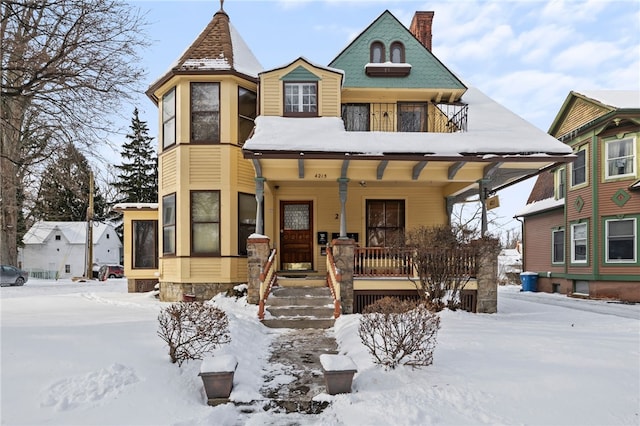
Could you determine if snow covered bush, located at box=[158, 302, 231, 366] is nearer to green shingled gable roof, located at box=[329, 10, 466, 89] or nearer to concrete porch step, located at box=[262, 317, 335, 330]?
concrete porch step, located at box=[262, 317, 335, 330]

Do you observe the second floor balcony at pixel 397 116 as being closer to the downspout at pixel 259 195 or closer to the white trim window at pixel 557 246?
the downspout at pixel 259 195

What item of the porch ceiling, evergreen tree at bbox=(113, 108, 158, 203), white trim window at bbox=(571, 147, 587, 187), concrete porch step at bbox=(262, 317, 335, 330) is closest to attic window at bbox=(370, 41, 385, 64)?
the porch ceiling

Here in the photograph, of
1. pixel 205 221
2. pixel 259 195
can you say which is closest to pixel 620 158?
pixel 259 195

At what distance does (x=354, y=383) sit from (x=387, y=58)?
11.2m

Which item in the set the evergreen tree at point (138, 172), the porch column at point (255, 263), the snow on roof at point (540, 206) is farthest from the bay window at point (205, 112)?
the evergreen tree at point (138, 172)

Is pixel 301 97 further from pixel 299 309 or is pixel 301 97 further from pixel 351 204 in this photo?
pixel 299 309

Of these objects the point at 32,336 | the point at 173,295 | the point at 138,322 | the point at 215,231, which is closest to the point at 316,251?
the point at 215,231

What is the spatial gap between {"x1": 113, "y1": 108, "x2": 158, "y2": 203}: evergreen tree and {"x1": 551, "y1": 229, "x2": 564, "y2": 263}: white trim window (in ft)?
103

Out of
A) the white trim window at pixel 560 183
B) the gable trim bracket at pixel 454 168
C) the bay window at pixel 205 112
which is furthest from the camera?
the white trim window at pixel 560 183

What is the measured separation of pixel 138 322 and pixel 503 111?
12.2m

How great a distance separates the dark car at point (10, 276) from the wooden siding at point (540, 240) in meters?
29.3

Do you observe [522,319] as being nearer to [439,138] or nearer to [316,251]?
[439,138]

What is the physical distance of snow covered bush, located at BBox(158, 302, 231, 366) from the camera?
17.9 feet

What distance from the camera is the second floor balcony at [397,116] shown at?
521 inches
